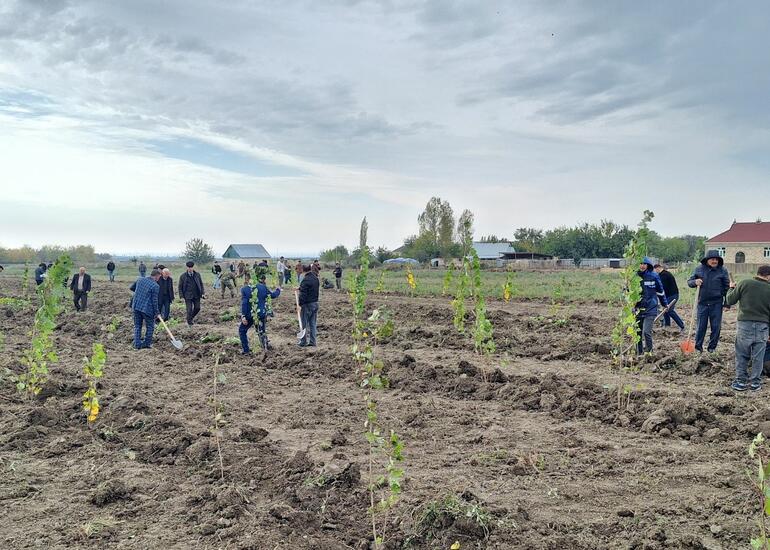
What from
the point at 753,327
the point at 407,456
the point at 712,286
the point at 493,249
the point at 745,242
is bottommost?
the point at 407,456

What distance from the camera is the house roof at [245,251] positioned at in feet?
361

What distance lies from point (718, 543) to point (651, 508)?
1.92 feet

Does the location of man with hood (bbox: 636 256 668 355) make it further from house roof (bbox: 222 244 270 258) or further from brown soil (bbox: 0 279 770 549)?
house roof (bbox: 222 244 270 258)

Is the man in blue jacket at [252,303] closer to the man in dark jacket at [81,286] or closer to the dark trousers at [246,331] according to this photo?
the dark trousers at [246,331]

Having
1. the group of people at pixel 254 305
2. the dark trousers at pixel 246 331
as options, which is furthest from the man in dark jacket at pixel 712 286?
the dark trousers at pixel 246 331

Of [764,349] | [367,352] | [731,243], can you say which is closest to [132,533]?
[367,352]

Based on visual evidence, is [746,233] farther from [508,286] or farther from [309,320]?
[309,320]

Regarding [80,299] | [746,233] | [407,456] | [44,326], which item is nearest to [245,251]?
[746,233]

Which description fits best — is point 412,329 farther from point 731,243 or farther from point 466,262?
point 731,243

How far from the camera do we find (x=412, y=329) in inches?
545

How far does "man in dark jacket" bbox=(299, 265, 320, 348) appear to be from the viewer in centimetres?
1166

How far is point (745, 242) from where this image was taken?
193ft

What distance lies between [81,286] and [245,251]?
94.5 m

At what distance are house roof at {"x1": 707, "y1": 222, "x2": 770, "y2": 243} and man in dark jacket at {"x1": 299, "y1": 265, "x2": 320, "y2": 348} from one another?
60.1m
